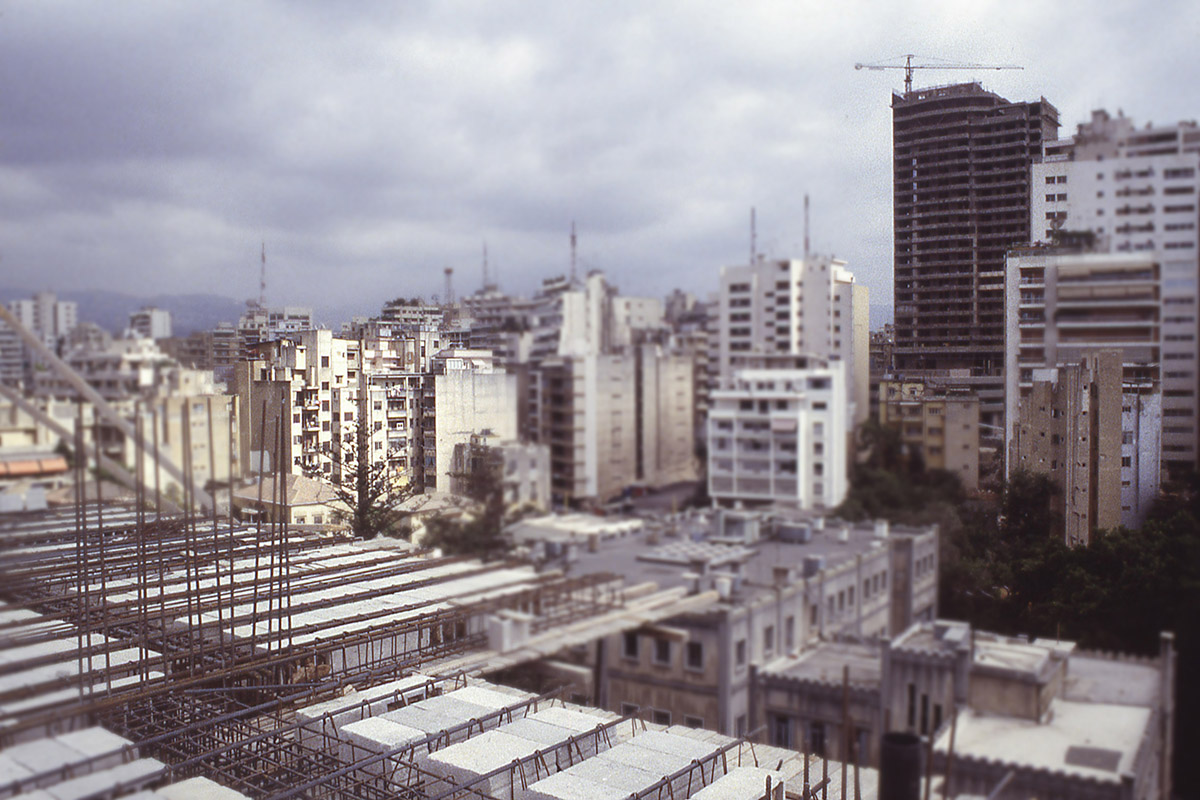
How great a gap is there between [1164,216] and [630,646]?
1.65 m

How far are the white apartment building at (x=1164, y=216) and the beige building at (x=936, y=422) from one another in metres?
0.33

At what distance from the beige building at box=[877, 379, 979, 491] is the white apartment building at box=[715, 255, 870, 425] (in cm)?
6

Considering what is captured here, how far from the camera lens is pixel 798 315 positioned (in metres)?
2.10

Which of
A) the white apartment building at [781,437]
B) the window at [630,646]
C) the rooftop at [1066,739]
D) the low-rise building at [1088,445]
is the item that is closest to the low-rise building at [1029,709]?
the rooftop at [1066,739]

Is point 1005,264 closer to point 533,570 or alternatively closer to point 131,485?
point 533,570

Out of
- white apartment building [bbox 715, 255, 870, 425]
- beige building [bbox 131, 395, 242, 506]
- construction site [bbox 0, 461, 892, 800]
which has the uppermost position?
white apartment building [bbox 715, 255, 870, 425]

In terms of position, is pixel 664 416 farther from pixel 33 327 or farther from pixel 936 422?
pixel 33 327

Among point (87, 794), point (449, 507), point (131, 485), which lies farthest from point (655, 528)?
point (131, 485)

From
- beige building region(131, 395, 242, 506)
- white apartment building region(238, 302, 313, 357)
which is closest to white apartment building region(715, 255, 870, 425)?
white apartment building region(238, 302, 313, 357)

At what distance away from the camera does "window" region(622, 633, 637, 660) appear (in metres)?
2.71

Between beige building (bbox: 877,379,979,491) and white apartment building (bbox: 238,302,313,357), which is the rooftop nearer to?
beige building (bbox: 877,379,979,491)

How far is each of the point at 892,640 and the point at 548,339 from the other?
104 centimetres

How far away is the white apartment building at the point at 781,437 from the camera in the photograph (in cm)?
206

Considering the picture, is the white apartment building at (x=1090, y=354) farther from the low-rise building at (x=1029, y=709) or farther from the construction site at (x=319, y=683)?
the construction site at (x=319, y=683)
